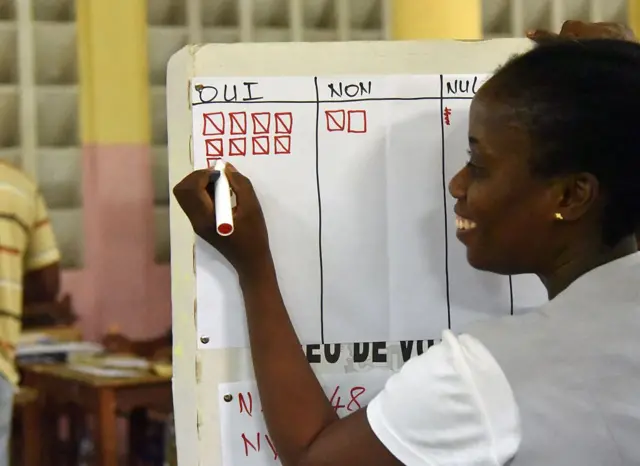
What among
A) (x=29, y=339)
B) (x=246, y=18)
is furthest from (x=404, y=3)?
(x=29, y=339)

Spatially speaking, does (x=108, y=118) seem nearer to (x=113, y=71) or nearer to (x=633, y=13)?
(x=113, y=71)

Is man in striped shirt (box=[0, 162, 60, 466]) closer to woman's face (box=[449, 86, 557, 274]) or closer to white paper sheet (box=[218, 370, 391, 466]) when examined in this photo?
white paper sheet (box=[218, 370, 391, 466])

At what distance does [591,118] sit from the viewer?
624mm

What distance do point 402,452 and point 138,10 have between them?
832 millimetres

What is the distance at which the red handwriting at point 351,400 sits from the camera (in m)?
0.82

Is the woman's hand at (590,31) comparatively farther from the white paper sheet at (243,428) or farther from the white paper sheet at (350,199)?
the white paper sheet at (243,428)

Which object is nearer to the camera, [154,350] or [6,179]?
[6,179]

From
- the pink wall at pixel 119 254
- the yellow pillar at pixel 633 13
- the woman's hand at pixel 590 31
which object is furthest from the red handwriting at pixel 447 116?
the yellow pillar at pixel 633 13

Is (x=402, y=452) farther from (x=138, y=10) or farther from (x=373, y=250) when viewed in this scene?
(x=138, y=10)

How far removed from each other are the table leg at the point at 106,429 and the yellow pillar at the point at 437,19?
723 millimetres

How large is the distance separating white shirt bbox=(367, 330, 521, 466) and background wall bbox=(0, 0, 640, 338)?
633mm

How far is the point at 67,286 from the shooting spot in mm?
1127

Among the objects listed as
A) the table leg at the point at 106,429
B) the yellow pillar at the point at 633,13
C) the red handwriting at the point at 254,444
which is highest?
the yellow pillar at the point at 633,13

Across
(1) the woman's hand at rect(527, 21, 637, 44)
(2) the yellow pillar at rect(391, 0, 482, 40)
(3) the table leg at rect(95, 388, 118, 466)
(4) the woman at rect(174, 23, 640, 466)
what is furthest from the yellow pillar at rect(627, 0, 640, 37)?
(3) the table leg at rect(95, 388, 118, 466)
